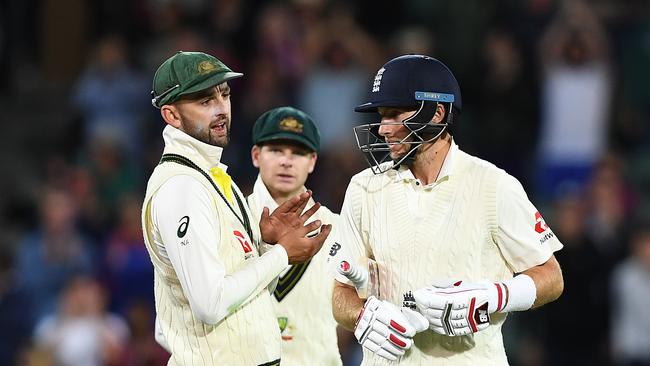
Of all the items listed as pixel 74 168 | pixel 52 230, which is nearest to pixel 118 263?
pixel 52 230

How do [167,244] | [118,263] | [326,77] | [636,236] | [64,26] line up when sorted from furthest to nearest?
[64,26] < [326,77] < [118,263] < [636,236] < [167,244]

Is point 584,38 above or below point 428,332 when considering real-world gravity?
above

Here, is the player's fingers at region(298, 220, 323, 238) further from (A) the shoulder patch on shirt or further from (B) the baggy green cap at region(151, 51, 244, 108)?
(B) the baggy green cap at region(151, 51, 244, 108)

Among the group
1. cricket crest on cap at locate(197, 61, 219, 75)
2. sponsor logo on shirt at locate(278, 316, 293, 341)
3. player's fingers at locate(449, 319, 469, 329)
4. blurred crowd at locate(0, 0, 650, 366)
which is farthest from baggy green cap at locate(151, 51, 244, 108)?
blurred crowd at locate(0, 0, 650, 366)

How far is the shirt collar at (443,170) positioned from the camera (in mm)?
5367

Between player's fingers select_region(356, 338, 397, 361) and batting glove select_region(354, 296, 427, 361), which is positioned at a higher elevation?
batting glove select_region(354, 296, 427, 361)

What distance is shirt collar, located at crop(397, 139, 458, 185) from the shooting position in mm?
5367

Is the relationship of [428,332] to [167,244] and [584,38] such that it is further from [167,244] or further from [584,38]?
[584,38]

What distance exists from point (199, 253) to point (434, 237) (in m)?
0.97

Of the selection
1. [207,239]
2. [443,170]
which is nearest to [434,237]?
[443,170]

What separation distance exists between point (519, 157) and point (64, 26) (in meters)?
5.74

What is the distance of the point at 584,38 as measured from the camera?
11.1 metres

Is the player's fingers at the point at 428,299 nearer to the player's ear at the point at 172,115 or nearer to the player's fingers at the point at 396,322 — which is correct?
the player's fingers at the point at 396,322

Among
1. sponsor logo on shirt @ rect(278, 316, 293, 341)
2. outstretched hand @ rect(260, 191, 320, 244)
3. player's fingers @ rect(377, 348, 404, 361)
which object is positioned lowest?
sponsor logo on shirt @ rect(278, 316, 293, 341)
